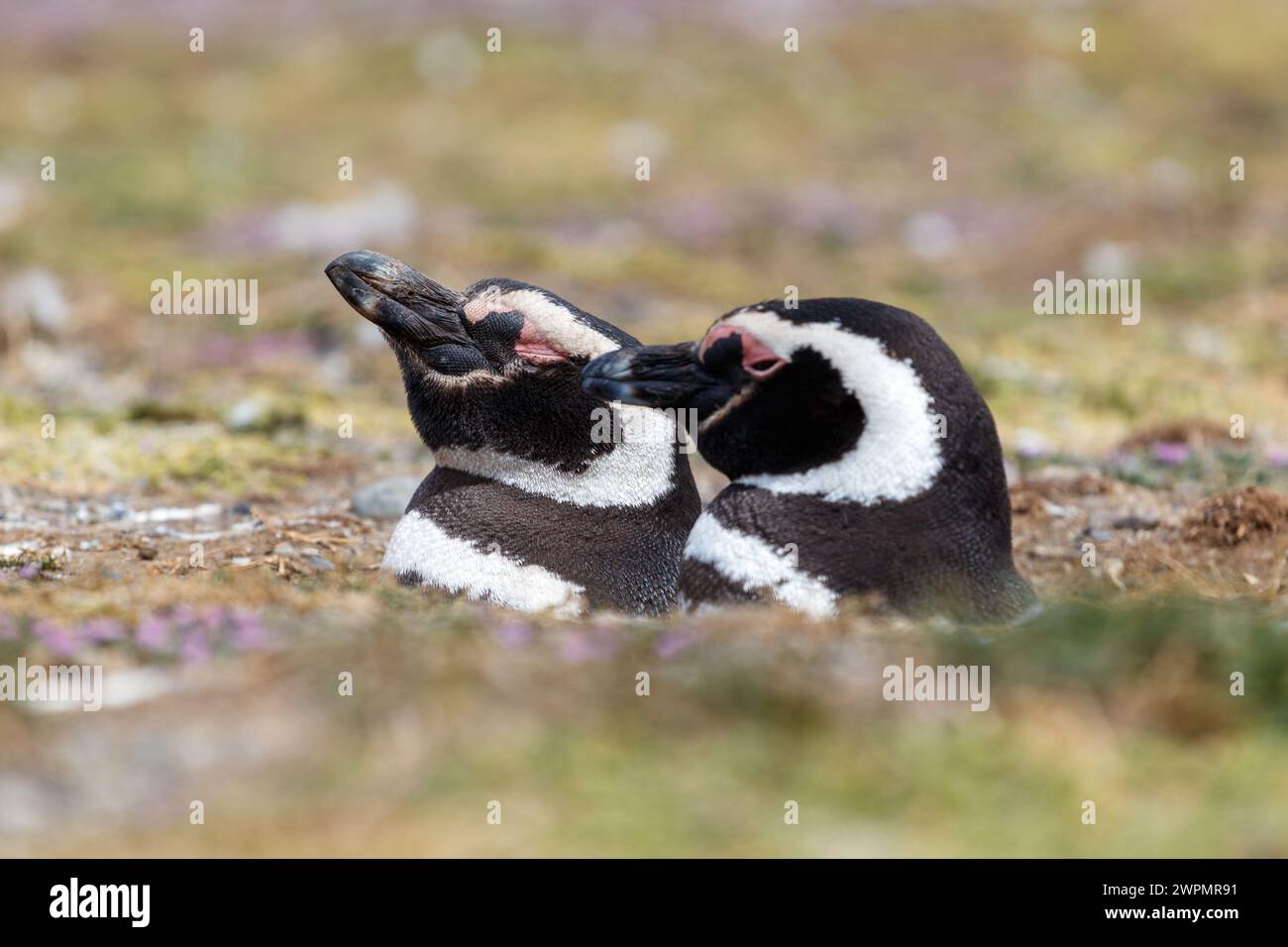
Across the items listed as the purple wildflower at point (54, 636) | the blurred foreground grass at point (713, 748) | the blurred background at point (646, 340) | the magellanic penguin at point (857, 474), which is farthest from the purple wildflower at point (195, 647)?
the magellanic penguin at point (857, 474)

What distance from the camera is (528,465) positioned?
6555 millimetres

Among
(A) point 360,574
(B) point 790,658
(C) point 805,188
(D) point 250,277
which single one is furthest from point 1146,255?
(B) point 790,658

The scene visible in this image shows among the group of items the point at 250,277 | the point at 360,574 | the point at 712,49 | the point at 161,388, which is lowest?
the point at 360,574

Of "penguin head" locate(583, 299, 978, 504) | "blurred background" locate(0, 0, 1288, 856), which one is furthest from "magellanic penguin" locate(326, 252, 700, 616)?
"penguin head" locate(583, 299, 978, 504)

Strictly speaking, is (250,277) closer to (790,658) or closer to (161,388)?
(161,388)

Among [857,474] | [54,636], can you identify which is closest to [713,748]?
[857,474]

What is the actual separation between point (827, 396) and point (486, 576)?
1449 millimetres

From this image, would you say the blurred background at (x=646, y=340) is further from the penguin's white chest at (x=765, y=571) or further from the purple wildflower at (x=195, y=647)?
the penguin's white chest at (x=765, y=571)

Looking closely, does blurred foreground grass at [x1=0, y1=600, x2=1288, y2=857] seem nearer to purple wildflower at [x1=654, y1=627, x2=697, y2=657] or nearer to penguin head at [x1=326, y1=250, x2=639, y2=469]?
purple wildflower at [x1=654, y1=627, x2=697, y2=657]

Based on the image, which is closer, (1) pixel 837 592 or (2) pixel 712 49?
(1) pixel 837 592

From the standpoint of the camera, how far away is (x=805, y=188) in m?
22.4

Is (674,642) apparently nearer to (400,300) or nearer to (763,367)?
(763,367)

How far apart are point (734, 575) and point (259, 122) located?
21876 millimetres

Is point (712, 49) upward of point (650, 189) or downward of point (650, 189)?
upward
